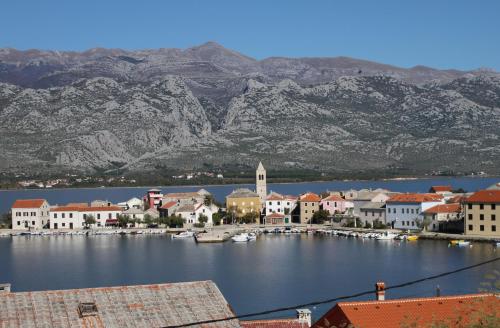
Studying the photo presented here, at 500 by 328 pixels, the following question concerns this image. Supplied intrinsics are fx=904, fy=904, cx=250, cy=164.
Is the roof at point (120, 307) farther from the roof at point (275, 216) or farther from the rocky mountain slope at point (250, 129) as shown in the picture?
the rocky mountain slope at point (250, 129)

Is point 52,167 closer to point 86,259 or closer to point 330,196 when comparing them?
point 330,196

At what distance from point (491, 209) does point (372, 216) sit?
948 cm

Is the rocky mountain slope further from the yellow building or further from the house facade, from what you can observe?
the house facade

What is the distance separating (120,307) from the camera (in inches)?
Result: 386

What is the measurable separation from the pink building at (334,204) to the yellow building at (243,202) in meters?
4.28

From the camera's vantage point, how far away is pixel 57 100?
134m

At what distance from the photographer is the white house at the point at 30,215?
51.8 metres

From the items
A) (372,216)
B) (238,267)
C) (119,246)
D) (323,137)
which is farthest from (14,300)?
(323,137)

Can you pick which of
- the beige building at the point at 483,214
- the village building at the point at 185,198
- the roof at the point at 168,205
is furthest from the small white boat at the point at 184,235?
the beige building at the point at 483,214

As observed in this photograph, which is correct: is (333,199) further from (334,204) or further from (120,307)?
(120,307)

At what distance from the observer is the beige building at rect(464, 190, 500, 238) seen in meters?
39.4

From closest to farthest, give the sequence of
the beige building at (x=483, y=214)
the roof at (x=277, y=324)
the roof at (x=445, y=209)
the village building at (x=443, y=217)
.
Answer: the roof at (x=277, y=324) < the beige building at (x=483, y=214) < the village building at (x=443, y=217) < the roof at (x=445, y=209)

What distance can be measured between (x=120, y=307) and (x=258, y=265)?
23169 millimetres

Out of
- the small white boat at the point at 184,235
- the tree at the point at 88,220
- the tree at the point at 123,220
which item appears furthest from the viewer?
the tree at the point at 123,220
